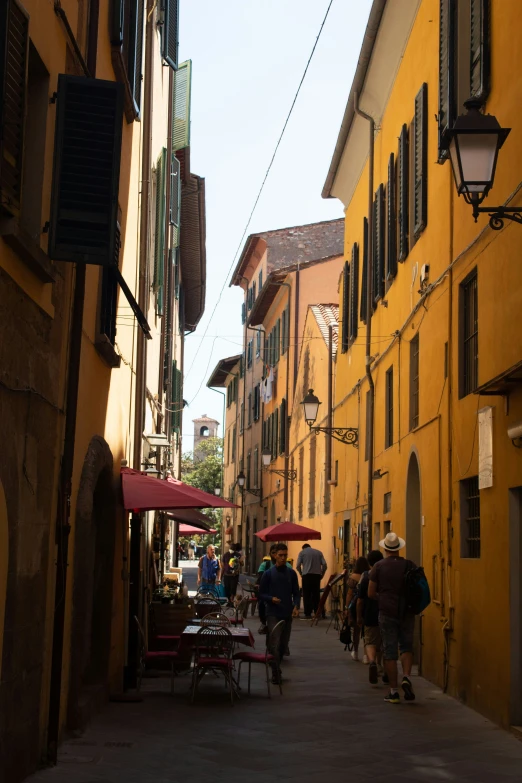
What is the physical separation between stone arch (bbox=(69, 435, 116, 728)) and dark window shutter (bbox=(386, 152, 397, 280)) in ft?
22.4

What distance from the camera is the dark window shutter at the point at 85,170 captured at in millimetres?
7254

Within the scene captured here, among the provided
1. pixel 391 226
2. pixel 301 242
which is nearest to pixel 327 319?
pixel 391 226

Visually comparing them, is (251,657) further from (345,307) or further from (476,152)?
(345,307)

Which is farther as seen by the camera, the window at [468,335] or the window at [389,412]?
the window at [389,412]

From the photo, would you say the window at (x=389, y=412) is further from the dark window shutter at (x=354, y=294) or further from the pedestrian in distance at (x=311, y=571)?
the pedestrian in distance at (x=311, y=571)

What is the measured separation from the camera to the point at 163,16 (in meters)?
16.8

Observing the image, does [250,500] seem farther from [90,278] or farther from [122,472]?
[90,278]

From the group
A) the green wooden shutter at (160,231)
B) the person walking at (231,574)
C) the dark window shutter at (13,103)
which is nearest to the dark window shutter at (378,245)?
the green wooden shutter at (160,231)

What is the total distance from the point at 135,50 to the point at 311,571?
42.4 ft

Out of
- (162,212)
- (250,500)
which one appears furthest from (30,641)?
(250,500)

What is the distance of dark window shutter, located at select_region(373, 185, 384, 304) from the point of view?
17.8 meters

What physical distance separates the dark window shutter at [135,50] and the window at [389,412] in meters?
6.47

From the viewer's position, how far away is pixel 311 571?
22250mm

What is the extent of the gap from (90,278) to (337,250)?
3084 cm
